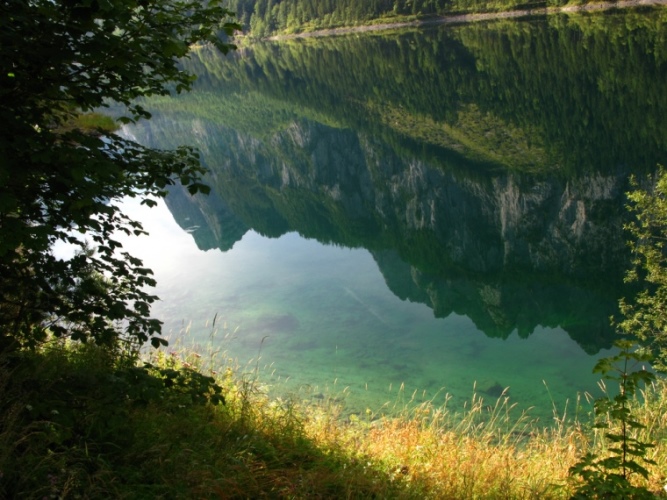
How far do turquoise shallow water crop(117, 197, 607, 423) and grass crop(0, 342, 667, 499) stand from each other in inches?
114

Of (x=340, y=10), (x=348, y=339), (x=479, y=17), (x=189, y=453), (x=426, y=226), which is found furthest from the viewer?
(x=340, y=10)

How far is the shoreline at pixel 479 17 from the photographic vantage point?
7912cm

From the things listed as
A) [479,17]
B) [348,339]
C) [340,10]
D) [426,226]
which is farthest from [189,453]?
[340,10]

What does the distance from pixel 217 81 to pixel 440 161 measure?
63.6 metres

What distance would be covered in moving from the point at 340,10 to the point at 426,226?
13010 cm

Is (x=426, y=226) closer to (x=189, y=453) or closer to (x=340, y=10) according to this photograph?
(x=189, y=453)

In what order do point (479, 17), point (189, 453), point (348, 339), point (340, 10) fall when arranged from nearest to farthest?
point (189, 453)
point (348, 339)
point (479, 17)
point (340, 10)

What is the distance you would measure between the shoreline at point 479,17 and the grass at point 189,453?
8113cm

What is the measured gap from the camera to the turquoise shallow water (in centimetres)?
1186

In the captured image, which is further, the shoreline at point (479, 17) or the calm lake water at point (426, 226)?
the shoreline at point (479, 17)

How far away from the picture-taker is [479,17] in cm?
11125

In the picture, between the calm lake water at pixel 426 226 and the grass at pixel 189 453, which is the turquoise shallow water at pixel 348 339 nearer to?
the calm lake water at pixel 426 226

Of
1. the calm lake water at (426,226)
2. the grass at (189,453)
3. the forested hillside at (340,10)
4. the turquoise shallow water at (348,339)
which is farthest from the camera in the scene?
the forested hillside at (340,10)

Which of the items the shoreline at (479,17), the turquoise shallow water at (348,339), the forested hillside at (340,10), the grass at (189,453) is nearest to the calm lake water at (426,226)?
the turquoise shallow water at (348,339)
